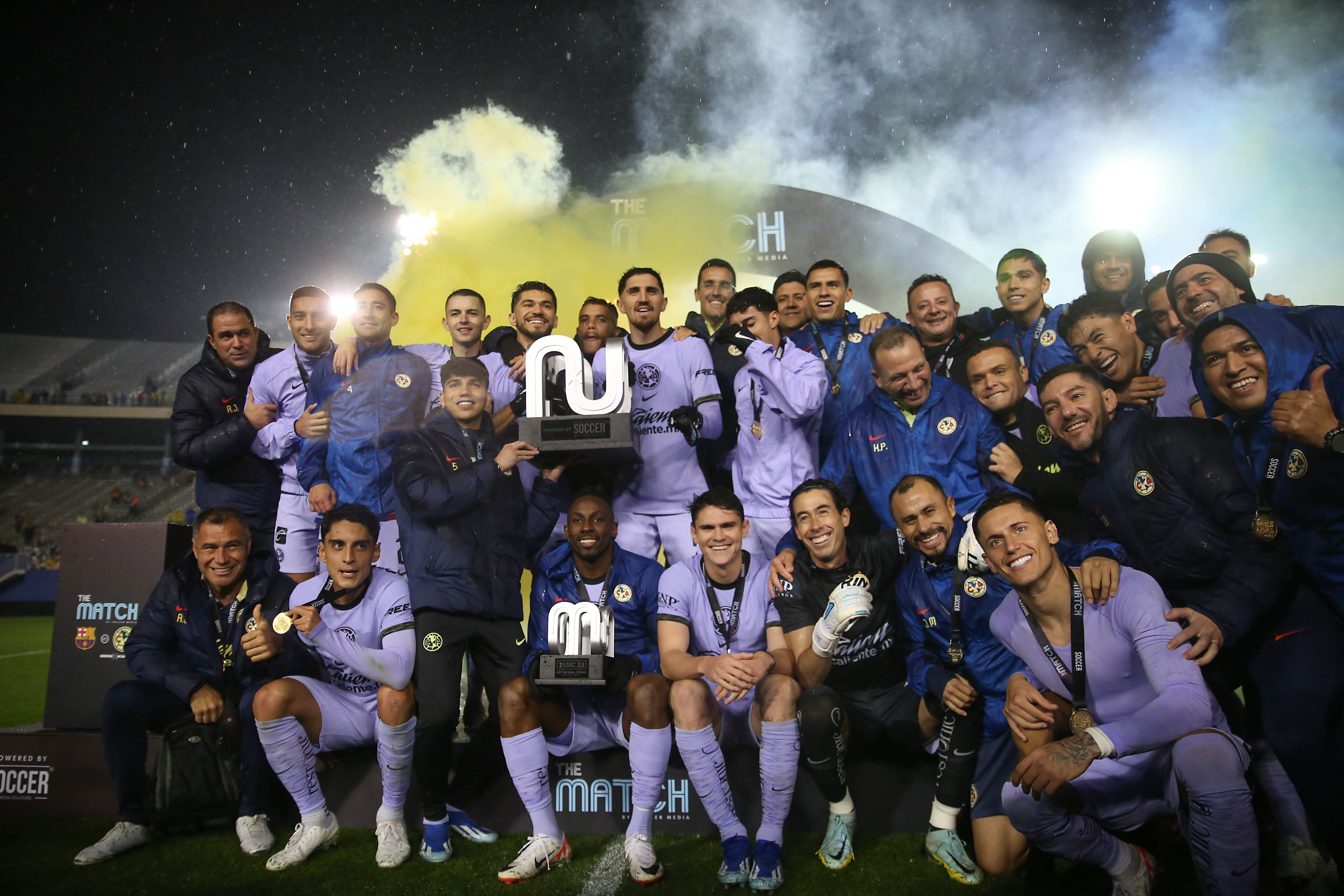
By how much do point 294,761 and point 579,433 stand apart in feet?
6.84

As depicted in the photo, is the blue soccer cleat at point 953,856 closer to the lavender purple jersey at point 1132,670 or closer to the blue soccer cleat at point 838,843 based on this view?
the blue soccer cleat at point 838,843

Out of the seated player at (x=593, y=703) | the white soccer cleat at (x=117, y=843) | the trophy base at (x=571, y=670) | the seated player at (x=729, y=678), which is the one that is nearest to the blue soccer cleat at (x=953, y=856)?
the seated player at (x=729, y=678)

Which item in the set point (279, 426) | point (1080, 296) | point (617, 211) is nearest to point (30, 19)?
point (617, 211)

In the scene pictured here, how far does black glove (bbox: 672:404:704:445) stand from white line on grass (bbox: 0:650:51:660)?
9362mm

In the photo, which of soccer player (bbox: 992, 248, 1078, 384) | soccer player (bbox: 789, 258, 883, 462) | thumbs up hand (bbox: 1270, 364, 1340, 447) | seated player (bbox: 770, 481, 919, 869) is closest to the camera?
thumbs up hand (bbox: 1270, 364, 1340, 447)

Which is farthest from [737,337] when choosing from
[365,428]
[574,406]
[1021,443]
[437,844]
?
[437,844]

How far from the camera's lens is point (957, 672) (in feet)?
10.7

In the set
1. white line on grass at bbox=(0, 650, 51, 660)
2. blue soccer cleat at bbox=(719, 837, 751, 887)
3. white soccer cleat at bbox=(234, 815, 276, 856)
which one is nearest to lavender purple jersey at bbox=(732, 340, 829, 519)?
blue soccer cleat at bbox=(719, 837, 751, 887)

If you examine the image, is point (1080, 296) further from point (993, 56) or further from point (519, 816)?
point (993, 56)

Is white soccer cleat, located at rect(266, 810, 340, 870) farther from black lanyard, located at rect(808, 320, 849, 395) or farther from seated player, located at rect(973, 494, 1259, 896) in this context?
black lanyard, located at rect(808, 320, 849, 395)

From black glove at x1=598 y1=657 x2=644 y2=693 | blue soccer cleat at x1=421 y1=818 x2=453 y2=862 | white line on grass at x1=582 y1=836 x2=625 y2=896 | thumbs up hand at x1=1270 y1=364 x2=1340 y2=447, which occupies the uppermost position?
thumbs up hand at x1=1270 y1=364 x2=1340 y2=447

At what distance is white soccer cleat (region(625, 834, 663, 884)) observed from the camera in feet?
10.0

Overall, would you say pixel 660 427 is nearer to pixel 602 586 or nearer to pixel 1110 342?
pixel 602 586

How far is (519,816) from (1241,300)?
4.26 metres
